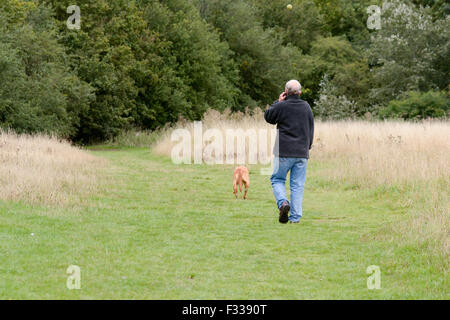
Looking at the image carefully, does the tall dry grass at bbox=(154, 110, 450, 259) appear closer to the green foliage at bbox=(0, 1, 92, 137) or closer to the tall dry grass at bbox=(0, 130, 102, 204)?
the green foliage at bbox=(0, 1, 92, 137)

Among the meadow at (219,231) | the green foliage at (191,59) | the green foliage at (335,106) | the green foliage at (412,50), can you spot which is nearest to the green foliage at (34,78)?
the green foliage at (191,59)

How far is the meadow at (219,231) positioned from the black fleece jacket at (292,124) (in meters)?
1.12

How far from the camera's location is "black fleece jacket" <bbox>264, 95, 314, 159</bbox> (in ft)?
32.2

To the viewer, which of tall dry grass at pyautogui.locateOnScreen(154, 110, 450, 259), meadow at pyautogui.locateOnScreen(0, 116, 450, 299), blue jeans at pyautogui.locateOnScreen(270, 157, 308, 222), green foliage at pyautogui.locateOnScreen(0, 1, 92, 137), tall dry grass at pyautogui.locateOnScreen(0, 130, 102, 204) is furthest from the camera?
green foliage at pyautogui.locateOnScreen(0, 1, 92, 137)

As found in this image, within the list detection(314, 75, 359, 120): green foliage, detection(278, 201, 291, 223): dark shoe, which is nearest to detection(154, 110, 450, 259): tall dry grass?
detection(278, 201, 291, 223): dark shoe

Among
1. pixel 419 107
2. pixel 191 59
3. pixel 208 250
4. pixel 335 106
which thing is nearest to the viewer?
pixel 208 250

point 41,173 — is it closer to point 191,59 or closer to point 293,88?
Result: point 293,88

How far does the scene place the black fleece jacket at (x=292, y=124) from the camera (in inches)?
386

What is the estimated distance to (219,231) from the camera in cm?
948

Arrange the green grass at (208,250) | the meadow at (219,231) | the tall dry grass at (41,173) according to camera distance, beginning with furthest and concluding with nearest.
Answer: the tall dry grass at (41,173) < the meadow at (219,231) < the green grass at (208,250)

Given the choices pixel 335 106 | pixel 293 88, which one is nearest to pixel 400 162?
pixel 293 88

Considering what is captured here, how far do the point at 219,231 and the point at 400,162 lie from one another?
21.5ft

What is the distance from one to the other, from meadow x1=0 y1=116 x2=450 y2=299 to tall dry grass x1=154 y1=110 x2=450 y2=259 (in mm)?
46

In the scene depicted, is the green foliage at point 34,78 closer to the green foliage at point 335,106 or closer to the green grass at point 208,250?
the green grass at point 208,250
